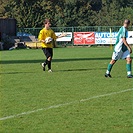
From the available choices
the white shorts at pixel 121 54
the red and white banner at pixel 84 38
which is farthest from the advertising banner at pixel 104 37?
the white shorts at pixel 121 54

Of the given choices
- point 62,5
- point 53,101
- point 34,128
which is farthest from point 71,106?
point 62,5

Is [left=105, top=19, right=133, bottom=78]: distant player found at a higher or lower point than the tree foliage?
higher

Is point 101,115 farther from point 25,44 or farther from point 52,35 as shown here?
point 25,44

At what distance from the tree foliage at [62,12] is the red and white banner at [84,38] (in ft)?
47.7

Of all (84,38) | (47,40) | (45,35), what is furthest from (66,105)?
(84,38)

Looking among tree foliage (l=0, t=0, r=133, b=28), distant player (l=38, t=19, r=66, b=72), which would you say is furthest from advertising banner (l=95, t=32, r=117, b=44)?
distant player (l=38, t=19, r=66, b=72)

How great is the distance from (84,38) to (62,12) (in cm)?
2540

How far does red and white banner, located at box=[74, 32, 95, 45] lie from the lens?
172ft

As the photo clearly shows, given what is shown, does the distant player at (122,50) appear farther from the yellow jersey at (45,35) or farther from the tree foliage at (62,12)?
the tree foliage at (62,12)

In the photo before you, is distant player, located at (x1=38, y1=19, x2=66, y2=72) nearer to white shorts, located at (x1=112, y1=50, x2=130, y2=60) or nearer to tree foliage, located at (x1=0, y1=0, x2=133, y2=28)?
white shorts, located at (x1=112, y1=50, x2=130, y2=60)

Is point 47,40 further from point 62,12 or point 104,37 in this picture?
point 62,12

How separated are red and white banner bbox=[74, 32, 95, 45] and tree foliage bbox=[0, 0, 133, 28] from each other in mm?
14528

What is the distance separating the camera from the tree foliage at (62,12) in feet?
229

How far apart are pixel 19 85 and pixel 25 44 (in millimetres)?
36523
